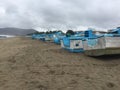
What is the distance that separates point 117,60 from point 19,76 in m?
5.08

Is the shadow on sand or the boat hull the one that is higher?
the boat hull

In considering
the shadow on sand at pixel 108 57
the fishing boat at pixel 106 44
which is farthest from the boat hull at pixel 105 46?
the shadow on sand at pixel 108 57

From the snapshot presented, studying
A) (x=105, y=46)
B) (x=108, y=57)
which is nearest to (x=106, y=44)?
(x=105, y=46)

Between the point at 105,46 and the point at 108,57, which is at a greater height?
the point at 105,46

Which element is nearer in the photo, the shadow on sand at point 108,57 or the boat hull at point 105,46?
the boat hull at point 105,46

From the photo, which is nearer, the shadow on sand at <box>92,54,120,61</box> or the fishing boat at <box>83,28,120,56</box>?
the fishing boat at <box>83,28,120,56</box>

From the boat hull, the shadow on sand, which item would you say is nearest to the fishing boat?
the boat hull

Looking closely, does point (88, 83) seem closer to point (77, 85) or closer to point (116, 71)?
point (77, 85)

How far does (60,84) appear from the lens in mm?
5965

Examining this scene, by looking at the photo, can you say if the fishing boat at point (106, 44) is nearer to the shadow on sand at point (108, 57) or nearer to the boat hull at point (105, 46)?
the boat hull at point (105, 46)

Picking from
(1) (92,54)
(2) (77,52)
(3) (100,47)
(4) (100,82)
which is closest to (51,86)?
(4) (100,82)

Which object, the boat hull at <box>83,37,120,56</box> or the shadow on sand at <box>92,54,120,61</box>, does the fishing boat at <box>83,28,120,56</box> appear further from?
the shadow on sand at <box>92,54,120,61</box>

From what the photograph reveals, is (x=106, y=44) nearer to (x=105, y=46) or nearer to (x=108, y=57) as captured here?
(x=105, y=46)

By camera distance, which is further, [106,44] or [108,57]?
[108,57]
